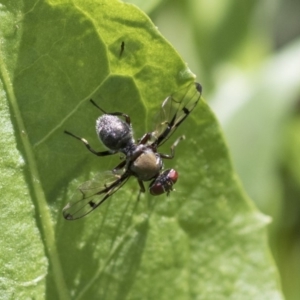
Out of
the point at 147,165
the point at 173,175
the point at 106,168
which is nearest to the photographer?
the point at 106,168

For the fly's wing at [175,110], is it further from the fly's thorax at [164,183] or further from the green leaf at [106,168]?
the fly's thorax at [164,183]

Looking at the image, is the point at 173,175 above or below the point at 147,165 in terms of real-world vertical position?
below

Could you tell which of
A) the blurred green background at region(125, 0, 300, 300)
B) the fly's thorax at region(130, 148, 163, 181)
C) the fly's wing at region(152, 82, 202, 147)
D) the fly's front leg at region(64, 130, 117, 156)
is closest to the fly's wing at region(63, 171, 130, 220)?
the fly's front leg at region(64, 130, 117, 156)

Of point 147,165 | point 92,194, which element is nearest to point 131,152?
point 147,165

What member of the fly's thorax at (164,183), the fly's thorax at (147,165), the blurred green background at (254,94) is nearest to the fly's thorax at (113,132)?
the fly's thorax at (147,165)

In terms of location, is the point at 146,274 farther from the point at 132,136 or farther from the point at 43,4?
the point at 43,4

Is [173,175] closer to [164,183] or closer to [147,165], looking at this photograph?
[164,183]

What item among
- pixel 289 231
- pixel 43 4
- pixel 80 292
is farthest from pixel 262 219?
pixel 289 231
